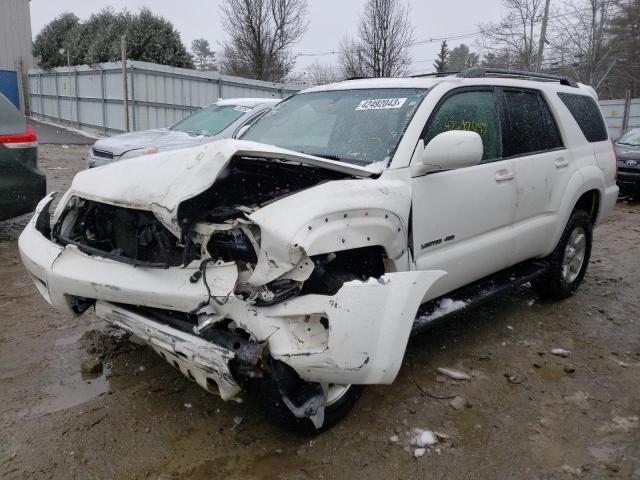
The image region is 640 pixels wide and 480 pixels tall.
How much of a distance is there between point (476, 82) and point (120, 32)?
19.8 metres

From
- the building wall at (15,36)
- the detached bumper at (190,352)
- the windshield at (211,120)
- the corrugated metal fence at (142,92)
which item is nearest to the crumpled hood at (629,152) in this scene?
the windshield at (211,120)

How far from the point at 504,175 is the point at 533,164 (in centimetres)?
45

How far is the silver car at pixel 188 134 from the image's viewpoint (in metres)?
7.89

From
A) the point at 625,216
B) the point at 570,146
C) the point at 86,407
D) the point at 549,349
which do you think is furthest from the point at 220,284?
the point at 625,216

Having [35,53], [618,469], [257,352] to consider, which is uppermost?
[35,53]

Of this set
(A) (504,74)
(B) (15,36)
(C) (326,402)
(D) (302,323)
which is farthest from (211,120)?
(B) (15,36)

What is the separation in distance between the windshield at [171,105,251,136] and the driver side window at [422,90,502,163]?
5508 millimetres

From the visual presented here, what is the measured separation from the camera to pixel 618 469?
257cm

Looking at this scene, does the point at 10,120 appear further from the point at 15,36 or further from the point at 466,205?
the point at 15,36

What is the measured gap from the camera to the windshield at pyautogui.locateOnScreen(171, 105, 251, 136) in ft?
28.4

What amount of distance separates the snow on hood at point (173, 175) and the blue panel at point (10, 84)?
87.2 ft

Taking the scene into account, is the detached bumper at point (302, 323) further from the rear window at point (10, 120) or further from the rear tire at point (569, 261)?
the rear window at point (10, 120)

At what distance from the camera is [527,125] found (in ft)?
13.3

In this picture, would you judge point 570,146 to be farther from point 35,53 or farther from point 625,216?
point 35,53
